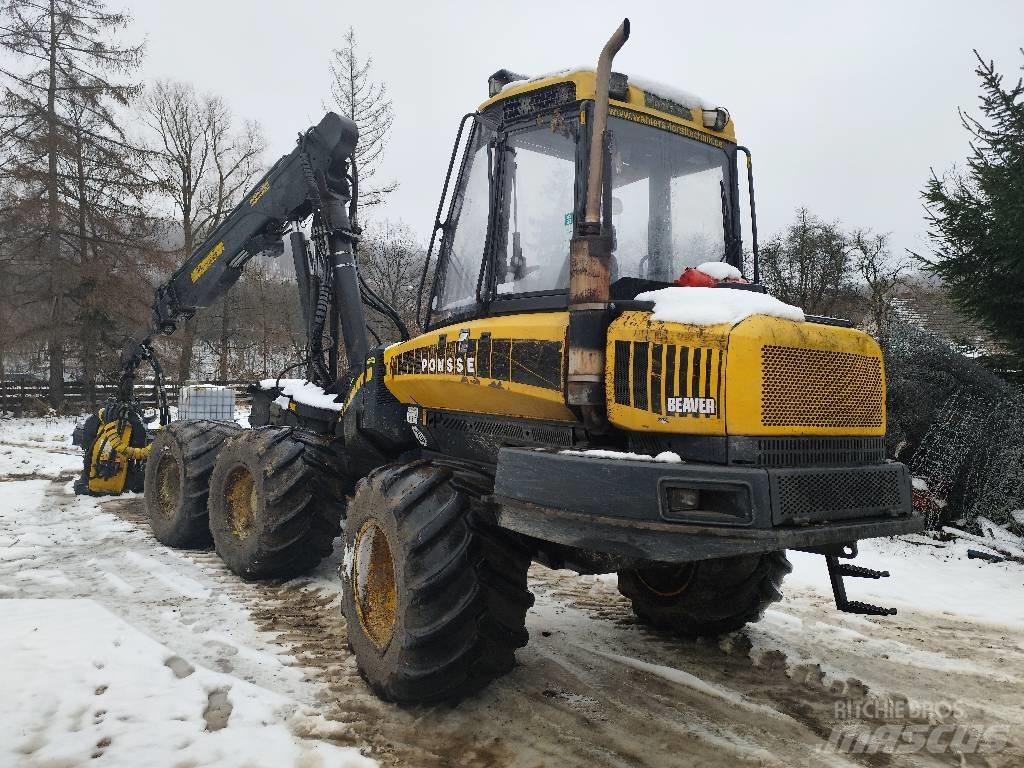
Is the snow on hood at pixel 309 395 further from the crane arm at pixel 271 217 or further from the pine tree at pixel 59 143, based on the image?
the pine tree at pixel 59 143

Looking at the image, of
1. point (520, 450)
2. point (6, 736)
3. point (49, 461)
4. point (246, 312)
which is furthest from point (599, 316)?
point (246, 312)

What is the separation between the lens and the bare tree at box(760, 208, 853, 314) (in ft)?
83.1

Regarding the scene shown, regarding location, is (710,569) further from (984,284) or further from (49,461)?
(49,461)

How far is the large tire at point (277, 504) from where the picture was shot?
5.57 meters

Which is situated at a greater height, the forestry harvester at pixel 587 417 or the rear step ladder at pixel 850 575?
the forestry harvester at pixel 587 417

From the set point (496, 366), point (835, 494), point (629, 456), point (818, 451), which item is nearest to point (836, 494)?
point (835, 494)

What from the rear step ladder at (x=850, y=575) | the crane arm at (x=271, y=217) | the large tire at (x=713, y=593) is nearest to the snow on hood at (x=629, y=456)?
the rear step ladder at (x=850, y=575)

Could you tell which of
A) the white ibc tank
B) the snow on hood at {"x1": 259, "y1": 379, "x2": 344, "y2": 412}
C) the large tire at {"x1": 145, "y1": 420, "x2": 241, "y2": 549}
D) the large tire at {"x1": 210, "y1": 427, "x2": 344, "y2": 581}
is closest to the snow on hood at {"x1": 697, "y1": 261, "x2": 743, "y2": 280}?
the snow on hood at {"x1": 259, "y1": 379, "x2": 344, "y2": 412}

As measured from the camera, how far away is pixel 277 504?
5.54 metres

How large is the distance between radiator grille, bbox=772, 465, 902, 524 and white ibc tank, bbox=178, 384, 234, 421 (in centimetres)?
1067

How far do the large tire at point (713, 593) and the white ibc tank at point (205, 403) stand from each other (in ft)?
29.5

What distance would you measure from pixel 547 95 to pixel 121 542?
603 centimetres

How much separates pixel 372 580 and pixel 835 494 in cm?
244

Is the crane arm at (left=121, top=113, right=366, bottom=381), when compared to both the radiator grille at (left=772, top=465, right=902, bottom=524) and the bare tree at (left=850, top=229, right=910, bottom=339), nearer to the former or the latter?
the radiator grille at (left=772, top=465, right=902, bottom=524)
